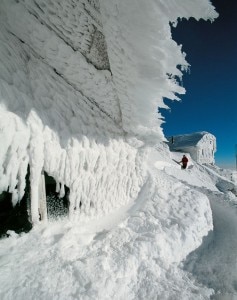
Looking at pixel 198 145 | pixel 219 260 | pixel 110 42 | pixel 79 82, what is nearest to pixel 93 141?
pixel 79 82

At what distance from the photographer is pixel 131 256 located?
3.31m

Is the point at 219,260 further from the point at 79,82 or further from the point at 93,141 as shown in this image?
the point at 79,82

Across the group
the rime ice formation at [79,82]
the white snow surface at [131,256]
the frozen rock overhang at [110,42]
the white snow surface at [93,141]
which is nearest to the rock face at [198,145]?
the white snow surface at [131,256]

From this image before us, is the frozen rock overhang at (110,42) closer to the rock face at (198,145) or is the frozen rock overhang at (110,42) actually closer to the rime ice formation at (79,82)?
the rime ice formation at (79,82)

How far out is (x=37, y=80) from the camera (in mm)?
3090

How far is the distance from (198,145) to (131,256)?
27.5 m

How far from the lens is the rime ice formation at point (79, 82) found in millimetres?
2406

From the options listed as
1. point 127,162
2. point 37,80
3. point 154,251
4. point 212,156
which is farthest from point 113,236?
point 212,156

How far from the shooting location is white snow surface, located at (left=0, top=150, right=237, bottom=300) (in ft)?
8.51

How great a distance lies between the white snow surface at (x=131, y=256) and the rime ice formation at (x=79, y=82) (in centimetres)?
37

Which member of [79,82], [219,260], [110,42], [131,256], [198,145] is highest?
[198,145]

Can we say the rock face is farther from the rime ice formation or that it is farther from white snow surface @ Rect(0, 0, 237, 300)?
the rime ice formation

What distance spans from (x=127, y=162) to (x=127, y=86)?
1648 mm

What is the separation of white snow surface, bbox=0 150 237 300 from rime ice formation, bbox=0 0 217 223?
37 cm
